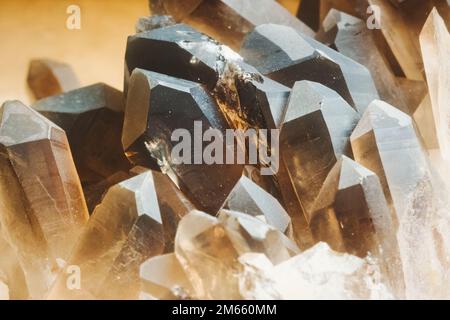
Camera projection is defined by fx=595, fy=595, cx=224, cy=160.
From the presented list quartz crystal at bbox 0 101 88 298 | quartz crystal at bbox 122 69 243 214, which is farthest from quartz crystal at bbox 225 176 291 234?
quartz crystal at bbox 0 101 88 298

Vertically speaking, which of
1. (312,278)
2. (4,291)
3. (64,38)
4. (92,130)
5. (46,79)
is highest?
(64,38)

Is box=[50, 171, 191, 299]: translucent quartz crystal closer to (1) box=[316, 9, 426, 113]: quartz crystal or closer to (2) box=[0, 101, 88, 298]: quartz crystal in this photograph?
(2) box=[0, 101, 88, 298]: quartz crystal

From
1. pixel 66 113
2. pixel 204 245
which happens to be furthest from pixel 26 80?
pixel 204 245

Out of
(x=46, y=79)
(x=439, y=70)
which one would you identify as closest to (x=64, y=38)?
(x=46, y=79)

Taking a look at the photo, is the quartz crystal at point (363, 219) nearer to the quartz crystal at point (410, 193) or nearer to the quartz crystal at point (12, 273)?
the quartz crystal at point (410, 193)

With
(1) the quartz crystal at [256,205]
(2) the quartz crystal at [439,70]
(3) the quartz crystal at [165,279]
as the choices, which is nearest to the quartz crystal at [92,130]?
(1) the quartz crystal at [256,205]

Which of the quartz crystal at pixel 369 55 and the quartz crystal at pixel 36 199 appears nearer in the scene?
the quartz crystal at pixel 36 199

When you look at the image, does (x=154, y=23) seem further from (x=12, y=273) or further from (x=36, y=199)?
(x=12, y=273)
